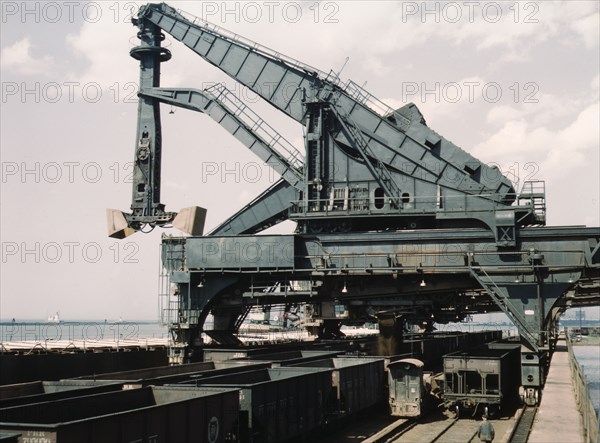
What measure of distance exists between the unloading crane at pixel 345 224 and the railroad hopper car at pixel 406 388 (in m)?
4.77

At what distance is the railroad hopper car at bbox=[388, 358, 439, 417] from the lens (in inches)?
1059

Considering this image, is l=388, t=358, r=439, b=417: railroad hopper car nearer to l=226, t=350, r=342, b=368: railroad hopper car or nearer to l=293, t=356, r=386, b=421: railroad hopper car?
l=293, t=356, r=386, b=421: railroad hopper car

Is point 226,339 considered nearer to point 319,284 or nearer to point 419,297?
point 319,284

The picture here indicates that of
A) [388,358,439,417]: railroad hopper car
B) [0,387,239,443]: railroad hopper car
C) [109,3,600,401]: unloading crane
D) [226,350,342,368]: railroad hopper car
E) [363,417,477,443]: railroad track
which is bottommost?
[363,417,477,443]: railroad track

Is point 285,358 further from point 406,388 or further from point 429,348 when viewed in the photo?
point 429,348

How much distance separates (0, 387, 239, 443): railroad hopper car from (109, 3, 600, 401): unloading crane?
16.0m

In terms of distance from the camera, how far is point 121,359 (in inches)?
1340

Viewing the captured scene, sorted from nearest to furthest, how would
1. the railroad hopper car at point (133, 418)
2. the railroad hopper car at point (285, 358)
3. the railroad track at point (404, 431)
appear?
1. the railroad hopper car at point (133, 418)
2. the railroad track at point (404, 431)
3. the railroad hopper car at point (285, 358)

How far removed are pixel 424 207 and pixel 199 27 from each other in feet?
50.8

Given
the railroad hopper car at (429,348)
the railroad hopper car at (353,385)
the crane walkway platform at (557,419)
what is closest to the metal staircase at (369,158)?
the railroad hopper car at (429,348)

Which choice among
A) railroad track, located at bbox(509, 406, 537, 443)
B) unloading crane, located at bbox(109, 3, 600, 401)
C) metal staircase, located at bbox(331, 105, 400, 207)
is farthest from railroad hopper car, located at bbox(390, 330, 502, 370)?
metal staircase, located at bbox(331, 105, 400, 207)

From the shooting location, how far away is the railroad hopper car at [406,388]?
88.2 feet

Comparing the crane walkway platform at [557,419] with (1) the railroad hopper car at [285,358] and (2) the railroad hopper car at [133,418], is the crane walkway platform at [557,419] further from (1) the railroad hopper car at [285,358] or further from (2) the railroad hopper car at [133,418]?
(1) the railroad hopper car at [285,358]

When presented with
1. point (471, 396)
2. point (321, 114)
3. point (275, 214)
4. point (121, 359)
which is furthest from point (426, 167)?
point (121, 359)
